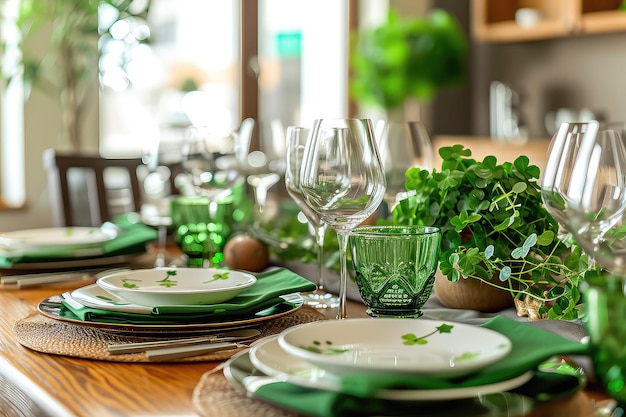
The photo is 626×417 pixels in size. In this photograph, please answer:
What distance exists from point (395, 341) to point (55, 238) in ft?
2.88

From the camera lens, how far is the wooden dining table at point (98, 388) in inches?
26.4

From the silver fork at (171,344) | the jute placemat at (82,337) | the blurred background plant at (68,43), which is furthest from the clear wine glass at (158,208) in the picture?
the blurred background plant at (68,43)

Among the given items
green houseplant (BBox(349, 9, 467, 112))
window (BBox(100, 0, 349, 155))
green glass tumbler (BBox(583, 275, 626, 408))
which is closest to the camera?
green glass tumbler (BBox(583, 275, 626, 408))

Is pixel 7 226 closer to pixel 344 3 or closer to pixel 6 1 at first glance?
pixel 6 1

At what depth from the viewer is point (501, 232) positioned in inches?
39.2

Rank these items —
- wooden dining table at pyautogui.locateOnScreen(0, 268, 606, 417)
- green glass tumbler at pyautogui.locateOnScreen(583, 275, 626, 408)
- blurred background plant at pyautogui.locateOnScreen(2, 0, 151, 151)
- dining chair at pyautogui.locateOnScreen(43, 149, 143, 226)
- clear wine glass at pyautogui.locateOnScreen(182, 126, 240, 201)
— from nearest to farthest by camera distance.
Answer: green glass tumbler at pyautogui.locateOnScreen(583, 275, 626, 408)
wooden dining table at pyautogui.locateOnScreen(0, 268, 606, 417)
clear wine glass at pyautogui.locateOnScreen(182, 126, 240, 201)
dining chair at pyautogui.locateOnScreen(43, 149, 143, 226)
blurred background plant at pyautogui.locateOnScreen(2, 0, 151, 151)

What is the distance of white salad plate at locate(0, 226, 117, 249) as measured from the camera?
137 centimetres

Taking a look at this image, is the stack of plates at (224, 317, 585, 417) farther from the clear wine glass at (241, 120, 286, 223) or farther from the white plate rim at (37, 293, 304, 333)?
the clear wine glass at (241, 120, 286, 223)

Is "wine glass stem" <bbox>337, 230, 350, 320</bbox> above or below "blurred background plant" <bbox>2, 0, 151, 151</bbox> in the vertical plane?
below

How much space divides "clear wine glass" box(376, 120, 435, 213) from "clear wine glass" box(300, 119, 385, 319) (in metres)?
0.42

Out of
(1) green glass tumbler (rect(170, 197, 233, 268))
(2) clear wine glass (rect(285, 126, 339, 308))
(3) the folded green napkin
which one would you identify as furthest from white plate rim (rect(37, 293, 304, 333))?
(1) green glass tumbler (rect(170, 197, 233, 268))

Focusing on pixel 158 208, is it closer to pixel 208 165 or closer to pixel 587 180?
pixel 208 165

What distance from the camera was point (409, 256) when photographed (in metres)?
0.90

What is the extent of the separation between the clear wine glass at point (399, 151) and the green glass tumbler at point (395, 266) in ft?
1.37
